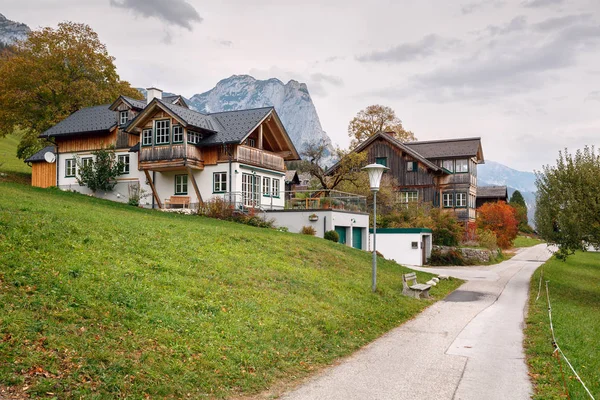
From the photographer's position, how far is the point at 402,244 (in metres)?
35.5

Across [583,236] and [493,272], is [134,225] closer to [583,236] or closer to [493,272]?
[583,236]

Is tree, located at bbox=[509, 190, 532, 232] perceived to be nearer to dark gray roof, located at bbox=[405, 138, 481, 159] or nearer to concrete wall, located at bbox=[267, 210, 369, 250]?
dark gray roof, located at bbox=[405, 138, 481, 159]

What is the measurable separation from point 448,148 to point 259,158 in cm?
2588

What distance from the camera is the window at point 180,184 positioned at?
3444 centimetres

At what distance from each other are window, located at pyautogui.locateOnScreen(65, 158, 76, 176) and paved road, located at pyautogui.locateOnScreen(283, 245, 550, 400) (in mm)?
31004

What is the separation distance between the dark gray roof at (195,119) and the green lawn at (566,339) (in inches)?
814

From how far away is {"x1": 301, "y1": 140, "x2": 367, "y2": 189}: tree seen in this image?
45062mm

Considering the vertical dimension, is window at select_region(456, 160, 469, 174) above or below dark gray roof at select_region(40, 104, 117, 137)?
below

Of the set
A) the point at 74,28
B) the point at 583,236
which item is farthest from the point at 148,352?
the point at 74,28

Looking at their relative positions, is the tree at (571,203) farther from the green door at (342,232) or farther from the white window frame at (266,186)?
the white window frame at (266,186)

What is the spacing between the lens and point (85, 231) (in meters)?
12.6

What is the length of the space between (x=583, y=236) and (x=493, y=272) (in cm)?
994

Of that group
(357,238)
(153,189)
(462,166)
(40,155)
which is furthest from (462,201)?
(40,155)

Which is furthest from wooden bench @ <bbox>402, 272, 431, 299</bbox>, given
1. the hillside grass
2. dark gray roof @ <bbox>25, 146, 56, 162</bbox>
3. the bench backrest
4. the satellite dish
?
dark gray roof @ <bbox>25, 146, 56, 162</bbox>
